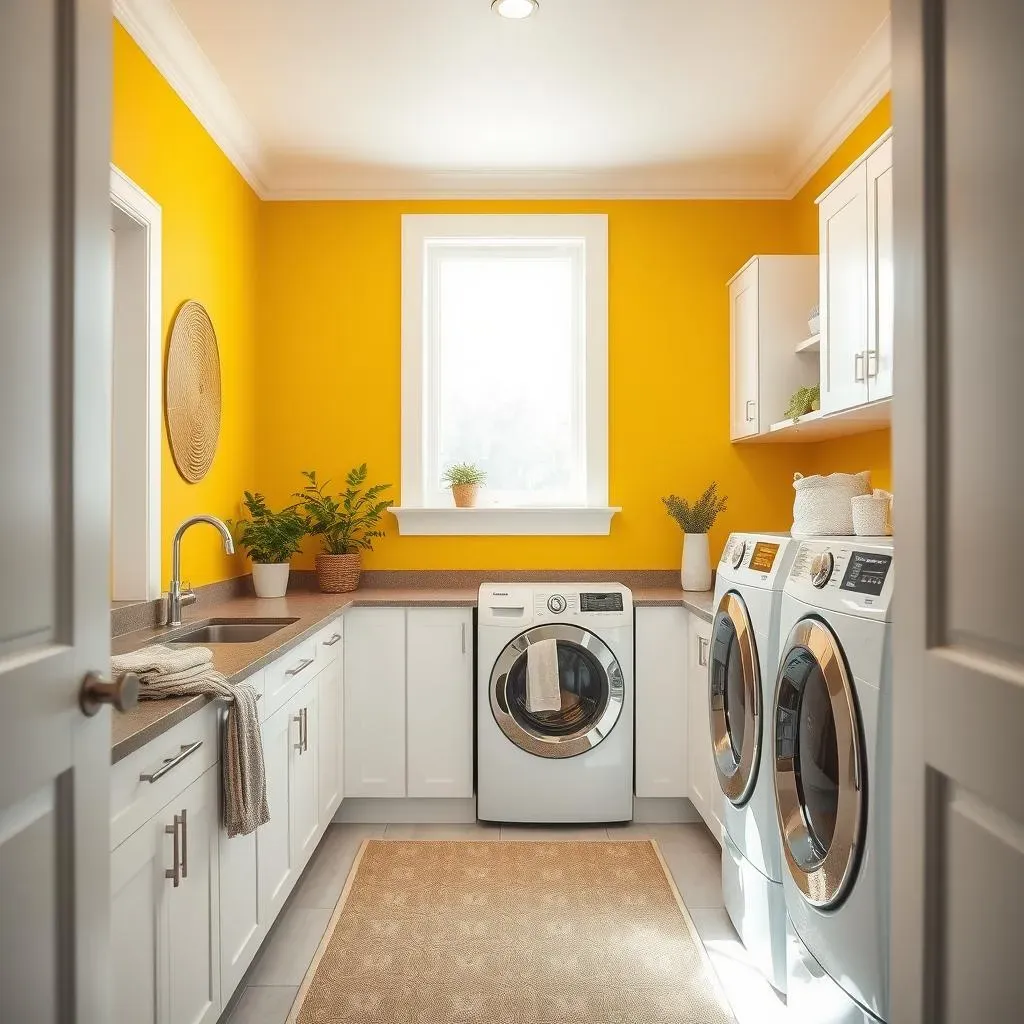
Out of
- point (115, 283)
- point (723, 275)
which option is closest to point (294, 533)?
point (115, 283)

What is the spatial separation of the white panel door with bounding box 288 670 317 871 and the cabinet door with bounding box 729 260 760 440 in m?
1.99

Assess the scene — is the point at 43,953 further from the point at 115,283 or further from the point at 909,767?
the point at 115,283

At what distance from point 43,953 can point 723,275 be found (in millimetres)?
3585

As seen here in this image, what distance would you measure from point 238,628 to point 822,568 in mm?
1887

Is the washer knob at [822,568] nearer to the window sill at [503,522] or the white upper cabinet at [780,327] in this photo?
the white upper cabinet at [780,327]

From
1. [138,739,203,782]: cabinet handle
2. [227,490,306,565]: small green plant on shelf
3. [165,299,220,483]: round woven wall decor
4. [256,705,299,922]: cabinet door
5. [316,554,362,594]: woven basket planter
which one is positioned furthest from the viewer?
[316,554,362,594]: woven basket planter

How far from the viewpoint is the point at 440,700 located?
327cm

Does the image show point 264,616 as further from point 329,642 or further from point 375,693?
point 375,693

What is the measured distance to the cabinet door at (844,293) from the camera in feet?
7.97

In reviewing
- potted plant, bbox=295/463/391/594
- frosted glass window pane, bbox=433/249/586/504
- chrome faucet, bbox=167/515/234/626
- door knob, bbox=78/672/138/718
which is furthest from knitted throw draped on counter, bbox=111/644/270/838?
frosted glass window pane, bbox=433/249/586/504

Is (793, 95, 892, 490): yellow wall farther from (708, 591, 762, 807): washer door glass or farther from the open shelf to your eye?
(708, 591, 762, 807): washer door glass

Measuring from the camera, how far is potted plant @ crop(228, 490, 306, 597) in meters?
3.44

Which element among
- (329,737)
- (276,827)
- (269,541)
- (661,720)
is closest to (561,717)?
(661,720)

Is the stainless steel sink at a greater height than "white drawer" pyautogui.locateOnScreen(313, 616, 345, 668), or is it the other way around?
the stainless steel sink
